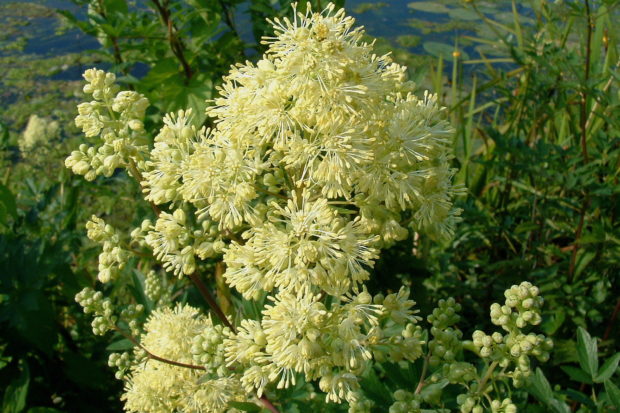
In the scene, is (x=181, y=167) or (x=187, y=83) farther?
(x=187, y=83)

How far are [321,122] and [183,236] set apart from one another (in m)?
0.52

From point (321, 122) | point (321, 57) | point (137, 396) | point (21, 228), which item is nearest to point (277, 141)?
point (321, 122)

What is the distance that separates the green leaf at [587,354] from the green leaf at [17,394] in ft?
7.17

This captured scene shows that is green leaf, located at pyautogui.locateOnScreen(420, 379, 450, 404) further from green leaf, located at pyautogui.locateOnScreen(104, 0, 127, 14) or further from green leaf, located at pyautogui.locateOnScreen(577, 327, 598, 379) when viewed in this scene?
green leaf, located at pyautogui.locateOnScreen(104, 0, 127, 14)

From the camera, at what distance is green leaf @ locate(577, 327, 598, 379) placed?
1.69 metres

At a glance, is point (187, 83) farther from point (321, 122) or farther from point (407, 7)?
point (407, 7)

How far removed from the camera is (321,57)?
1366 mm

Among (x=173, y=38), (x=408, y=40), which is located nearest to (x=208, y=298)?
(x=173, y=38)

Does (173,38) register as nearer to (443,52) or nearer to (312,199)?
(312,199)

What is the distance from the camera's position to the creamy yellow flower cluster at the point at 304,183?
1361mm

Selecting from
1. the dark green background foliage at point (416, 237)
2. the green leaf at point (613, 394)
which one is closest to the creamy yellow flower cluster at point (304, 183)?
the green leaf at point (613, 394)

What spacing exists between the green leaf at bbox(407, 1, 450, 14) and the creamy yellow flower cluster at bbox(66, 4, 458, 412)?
676 cm

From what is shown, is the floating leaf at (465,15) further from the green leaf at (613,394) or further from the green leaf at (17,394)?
the green leaf at (17,394)

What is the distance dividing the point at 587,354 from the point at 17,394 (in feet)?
7.42
